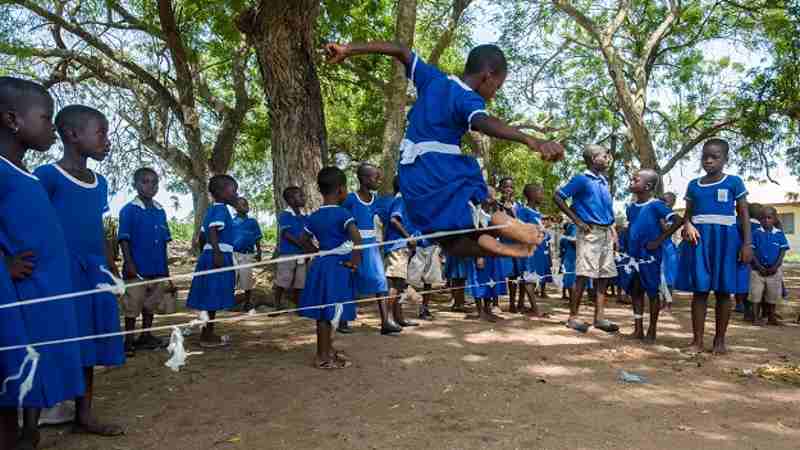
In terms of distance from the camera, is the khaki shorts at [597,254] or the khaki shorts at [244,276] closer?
the khaki shorts at [597,254]

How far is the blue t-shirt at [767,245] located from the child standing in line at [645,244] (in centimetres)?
227

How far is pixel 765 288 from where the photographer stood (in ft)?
24.0

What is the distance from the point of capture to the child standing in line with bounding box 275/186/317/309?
23.0 ft

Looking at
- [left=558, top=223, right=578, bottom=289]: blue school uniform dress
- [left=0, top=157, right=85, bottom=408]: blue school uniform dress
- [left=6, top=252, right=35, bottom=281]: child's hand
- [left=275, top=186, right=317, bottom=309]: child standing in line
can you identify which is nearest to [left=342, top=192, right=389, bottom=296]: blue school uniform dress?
[left=275, top=186, right=317, bottom=309]: child standing in line

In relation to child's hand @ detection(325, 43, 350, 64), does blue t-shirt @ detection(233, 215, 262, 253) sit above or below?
below

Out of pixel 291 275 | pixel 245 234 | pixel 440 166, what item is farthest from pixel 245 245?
pixel 440 166

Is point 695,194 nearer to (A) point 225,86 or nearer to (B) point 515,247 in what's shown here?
(B) point 515,247

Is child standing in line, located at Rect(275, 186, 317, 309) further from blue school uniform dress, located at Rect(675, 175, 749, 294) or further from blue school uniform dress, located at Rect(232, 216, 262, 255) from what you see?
blue school uniform dress, located at Rect(675, 175, 749, 294)

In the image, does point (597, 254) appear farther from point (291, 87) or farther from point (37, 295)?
point (37, 295)

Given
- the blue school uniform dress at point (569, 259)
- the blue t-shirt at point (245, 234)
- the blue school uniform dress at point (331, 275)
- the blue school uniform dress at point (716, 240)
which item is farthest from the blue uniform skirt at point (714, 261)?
the blue t-shirt at point (245, 234)

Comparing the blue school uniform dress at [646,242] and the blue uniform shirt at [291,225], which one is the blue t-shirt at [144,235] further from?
the blue school uniform dress at [646,242]

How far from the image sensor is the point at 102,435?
3197 mm

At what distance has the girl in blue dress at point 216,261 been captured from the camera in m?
5.46

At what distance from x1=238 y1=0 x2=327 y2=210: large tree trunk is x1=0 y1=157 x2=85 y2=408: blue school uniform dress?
15.4ft
